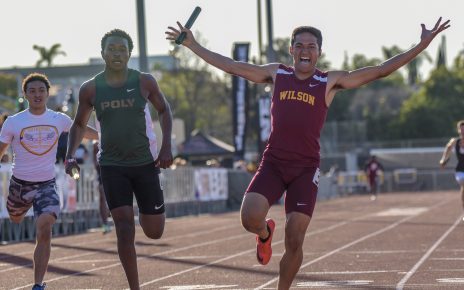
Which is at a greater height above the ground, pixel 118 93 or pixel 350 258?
pixel 118 93

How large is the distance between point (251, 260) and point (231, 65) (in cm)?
697

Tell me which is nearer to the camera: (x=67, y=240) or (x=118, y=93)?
(x=118, y=93)

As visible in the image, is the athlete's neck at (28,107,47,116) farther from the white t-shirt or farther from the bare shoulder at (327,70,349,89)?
the bare shoulder at (327,70,349,89)

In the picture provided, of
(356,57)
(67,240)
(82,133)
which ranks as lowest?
(67,240)

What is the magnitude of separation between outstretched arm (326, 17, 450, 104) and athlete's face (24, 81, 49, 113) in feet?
9.94

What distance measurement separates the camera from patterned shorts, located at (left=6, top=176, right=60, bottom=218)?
12.4 metres

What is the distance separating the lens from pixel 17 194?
12695mm

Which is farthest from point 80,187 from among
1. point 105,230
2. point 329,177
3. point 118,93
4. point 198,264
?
point 329,177

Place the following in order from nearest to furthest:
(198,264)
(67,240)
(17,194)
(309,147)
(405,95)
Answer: (309,147) < (17,194) < (198,264) < (67,240) < (405,95)

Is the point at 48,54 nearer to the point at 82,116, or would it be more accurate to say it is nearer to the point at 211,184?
the point at 211,184

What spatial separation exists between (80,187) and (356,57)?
428 feet

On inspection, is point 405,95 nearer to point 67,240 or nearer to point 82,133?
point 67,240

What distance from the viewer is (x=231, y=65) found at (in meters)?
11.0

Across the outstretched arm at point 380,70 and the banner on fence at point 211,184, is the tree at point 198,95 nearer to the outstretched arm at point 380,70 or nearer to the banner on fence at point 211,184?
the banner on fence at point 211,184
